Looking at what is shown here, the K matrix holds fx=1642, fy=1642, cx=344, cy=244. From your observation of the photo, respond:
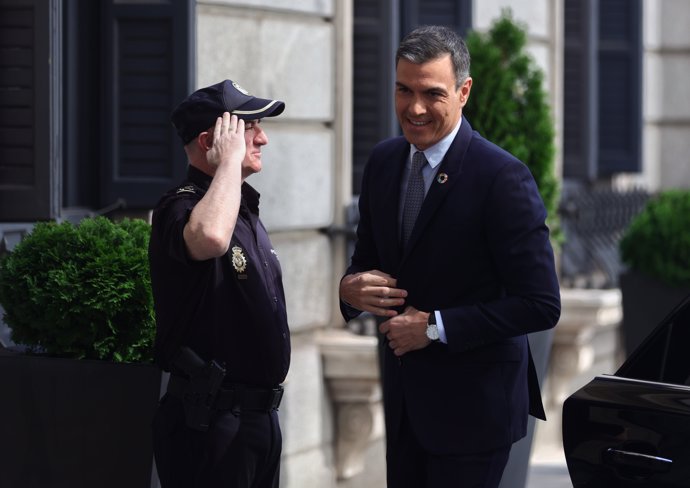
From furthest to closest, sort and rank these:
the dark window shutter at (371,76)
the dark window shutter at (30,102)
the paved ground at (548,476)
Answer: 1. the paved ground at (548,476)
2. the dark window shutter at (371,76)
3. the dark window shutter at (30,102)

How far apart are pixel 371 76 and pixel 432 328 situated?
4984mm

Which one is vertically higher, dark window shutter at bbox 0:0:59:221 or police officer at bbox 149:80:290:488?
dark window shutter at bbox 0:0:59:221

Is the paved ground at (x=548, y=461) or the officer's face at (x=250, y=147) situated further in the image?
the paved ground at (x=548, y=461)

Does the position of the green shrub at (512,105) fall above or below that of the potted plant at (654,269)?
above

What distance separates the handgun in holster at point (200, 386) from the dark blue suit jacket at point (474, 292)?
540 mm

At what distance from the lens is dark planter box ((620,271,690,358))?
1028 centimetres

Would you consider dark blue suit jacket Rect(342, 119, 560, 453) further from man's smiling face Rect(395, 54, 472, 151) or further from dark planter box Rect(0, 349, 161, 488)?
dark planter box Rect(0, 349, 161, 488)

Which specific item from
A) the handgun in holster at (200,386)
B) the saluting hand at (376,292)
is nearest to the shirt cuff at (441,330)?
the saluting hand at (376,292)

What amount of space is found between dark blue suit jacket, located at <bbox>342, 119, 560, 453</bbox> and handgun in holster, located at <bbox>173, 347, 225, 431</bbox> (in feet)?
1.77

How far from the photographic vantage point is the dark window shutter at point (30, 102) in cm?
665

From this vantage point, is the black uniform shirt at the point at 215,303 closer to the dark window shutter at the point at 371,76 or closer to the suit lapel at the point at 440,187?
the suit lapel at the point at 440,187

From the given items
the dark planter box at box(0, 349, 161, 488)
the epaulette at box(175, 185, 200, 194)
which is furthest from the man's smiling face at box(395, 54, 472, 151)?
the dark planter box at box(0, 349, 161, 488)

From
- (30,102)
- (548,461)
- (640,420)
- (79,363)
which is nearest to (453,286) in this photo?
(640,420)

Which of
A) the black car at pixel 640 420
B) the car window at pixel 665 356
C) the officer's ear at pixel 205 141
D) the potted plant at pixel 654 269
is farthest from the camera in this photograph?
the potted plant at pixel 654 269
